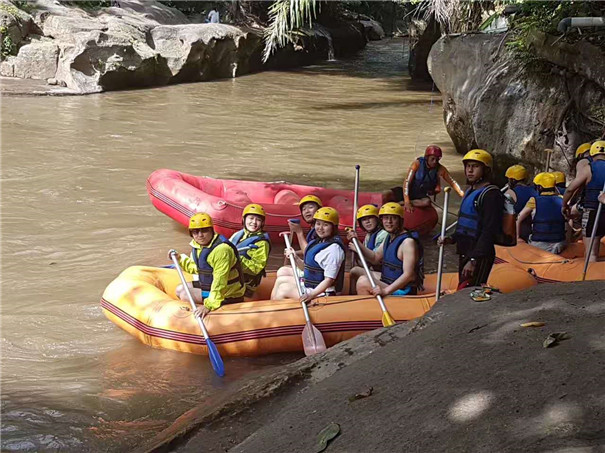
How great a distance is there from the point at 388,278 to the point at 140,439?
2553 millimetres

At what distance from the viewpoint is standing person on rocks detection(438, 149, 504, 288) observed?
17.6ft

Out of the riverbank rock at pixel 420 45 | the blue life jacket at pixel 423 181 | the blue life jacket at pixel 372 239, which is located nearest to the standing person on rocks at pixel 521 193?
the blue life jacket at pixel 423 181

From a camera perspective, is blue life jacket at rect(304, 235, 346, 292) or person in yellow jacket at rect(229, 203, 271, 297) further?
person in yellow jacket at rect(229, 203, 271, 297)

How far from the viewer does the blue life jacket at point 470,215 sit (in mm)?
5498

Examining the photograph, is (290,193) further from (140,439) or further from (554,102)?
(140,439)

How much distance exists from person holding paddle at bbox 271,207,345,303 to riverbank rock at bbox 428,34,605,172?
4.94 metres

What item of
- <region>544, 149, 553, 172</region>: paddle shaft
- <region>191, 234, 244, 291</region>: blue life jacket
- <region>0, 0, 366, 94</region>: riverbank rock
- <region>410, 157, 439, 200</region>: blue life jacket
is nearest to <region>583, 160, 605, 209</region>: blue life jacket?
<region>410, 157, 439, 200</region>: blue life jacket

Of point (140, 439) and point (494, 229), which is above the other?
point (494, 229)

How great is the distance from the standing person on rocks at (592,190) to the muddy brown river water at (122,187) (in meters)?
2.99

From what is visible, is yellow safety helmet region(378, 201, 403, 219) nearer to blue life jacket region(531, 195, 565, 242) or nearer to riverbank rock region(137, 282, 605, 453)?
blue life jacket region(531, 195, 565, 242)

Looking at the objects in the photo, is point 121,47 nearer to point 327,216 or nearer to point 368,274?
point 327,216

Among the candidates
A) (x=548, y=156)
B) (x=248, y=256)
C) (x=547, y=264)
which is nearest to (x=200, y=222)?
(x=248, y=256)

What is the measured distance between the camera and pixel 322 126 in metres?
16.6

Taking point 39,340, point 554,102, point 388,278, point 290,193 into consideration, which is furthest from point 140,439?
point 554,102
